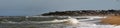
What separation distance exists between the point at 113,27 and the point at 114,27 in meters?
0.08

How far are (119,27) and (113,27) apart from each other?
631mm

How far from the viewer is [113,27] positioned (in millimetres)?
34500

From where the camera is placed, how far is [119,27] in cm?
3400

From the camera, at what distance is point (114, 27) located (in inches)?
1357

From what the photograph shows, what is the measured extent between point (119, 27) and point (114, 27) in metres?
0.56
